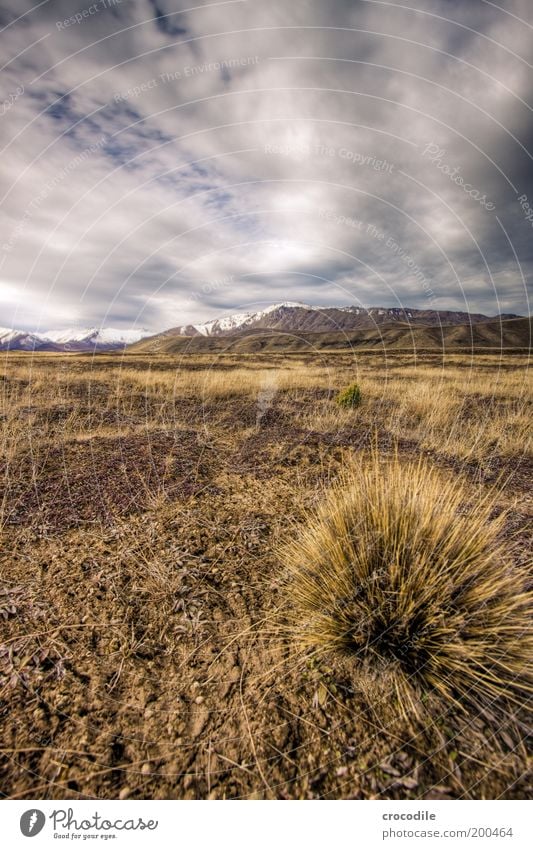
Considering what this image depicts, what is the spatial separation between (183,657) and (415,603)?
5.31 feet

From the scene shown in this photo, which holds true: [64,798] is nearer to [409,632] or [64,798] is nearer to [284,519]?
[409,632]

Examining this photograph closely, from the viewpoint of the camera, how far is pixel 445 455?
6.90 metres

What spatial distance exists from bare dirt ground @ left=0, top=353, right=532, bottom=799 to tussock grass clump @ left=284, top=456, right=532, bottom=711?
0.16 meters

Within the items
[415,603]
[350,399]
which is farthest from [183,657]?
[350,399]

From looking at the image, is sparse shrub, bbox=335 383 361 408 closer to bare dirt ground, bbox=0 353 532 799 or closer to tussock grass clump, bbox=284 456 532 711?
bare dirt ground, bbox=0 353 532 799

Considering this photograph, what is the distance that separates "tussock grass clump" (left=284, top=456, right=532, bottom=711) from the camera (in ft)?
7.00

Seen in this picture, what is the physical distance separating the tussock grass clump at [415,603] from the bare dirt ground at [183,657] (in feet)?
0.53

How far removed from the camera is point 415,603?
88.3 inches

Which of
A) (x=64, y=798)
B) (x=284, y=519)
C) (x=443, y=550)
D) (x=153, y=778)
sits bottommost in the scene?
(x=64, y=798)

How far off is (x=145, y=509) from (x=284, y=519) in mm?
1711

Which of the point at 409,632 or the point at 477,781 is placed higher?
the point at 409,632

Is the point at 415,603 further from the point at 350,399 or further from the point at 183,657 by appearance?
the point at 350,399

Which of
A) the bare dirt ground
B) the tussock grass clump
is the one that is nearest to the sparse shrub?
the bare dirt ground

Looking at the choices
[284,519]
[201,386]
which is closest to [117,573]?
[284,519]
